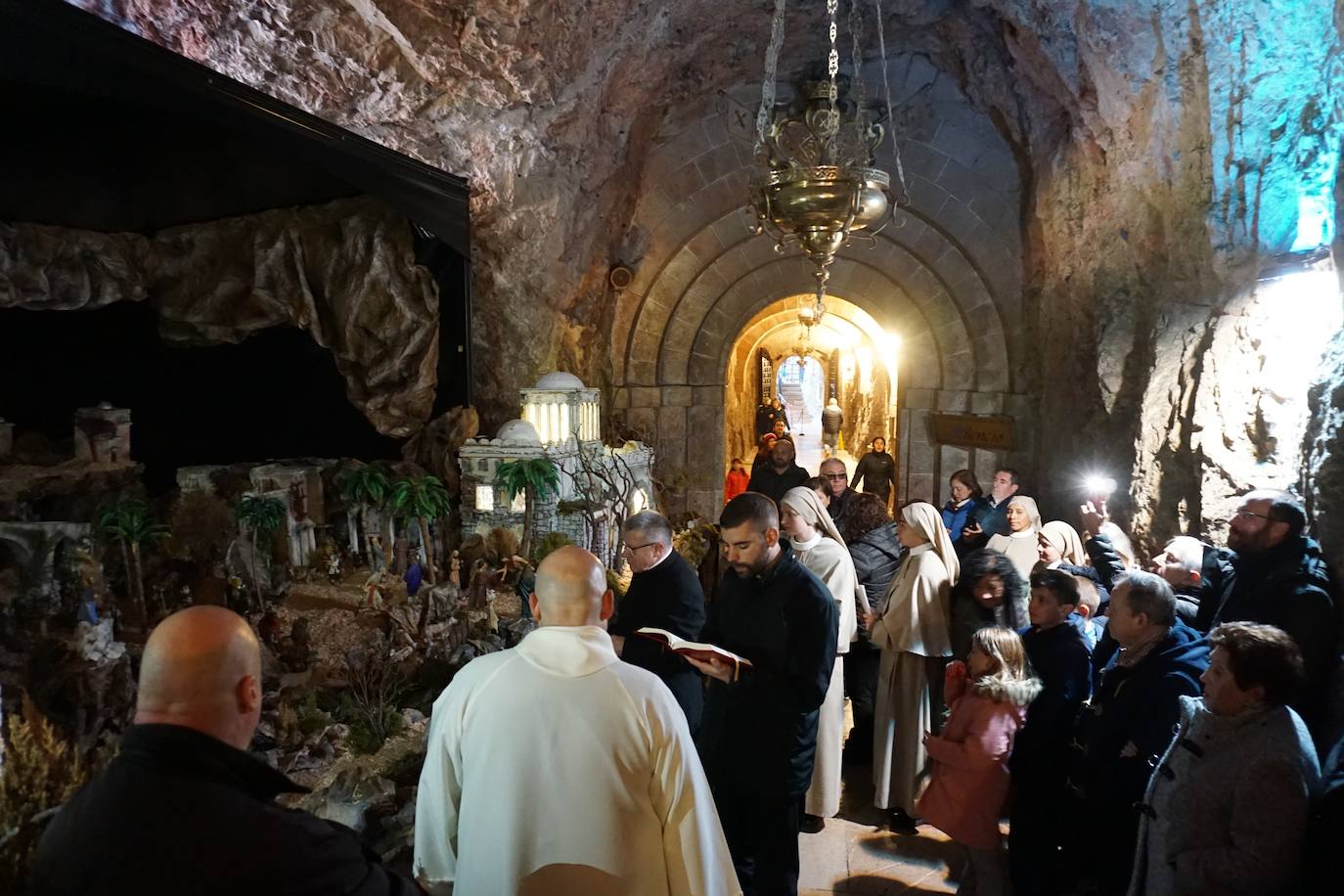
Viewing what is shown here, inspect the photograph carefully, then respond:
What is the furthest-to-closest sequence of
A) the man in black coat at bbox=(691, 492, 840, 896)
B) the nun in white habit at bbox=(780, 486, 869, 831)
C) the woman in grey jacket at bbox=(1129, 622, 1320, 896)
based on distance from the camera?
1. the nun in white habit at bbox=(780, 486, 869, 831)
2. the man in black coat at bbox=(691, 492, 840, 896)
3. the woman in grey jacket at bbox=(1129, 622, 1320, 896)

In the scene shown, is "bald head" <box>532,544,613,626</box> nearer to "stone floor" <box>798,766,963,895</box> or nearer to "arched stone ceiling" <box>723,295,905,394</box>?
"stone floor" <box>798,766,963,895</box>

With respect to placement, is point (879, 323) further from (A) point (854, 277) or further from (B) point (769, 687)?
(B) point (769, 687)

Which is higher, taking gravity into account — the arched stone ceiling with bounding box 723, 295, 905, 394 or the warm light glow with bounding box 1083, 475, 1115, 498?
the arched stone ceiling with bounding box 723, 295, 905, 394

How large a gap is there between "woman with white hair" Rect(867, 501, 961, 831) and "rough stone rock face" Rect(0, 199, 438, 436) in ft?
23.1

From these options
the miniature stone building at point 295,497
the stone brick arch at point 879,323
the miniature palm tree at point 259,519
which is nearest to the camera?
the miniature palm tree at point 259,519

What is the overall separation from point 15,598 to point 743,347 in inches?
620

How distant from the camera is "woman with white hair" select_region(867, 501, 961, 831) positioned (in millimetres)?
4391

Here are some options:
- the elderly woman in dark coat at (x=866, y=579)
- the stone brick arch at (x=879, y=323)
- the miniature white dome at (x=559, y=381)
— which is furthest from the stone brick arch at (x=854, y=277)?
the elderly woman in dark coat at (x=866, y=579)

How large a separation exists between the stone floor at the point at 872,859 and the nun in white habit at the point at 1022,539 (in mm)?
1929

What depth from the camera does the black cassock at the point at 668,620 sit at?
378 centimetres

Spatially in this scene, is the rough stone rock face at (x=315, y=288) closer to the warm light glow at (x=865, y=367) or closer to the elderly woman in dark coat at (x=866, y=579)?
the elderly woman in dark coat at (x=866, y=579)

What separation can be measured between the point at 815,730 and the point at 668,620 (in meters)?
0.86

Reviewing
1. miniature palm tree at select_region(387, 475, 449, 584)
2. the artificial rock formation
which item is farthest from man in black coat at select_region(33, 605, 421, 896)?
miniature palm tree at select_region(387, 475, 449, 584)

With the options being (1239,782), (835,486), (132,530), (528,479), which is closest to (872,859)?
(1239,782)
